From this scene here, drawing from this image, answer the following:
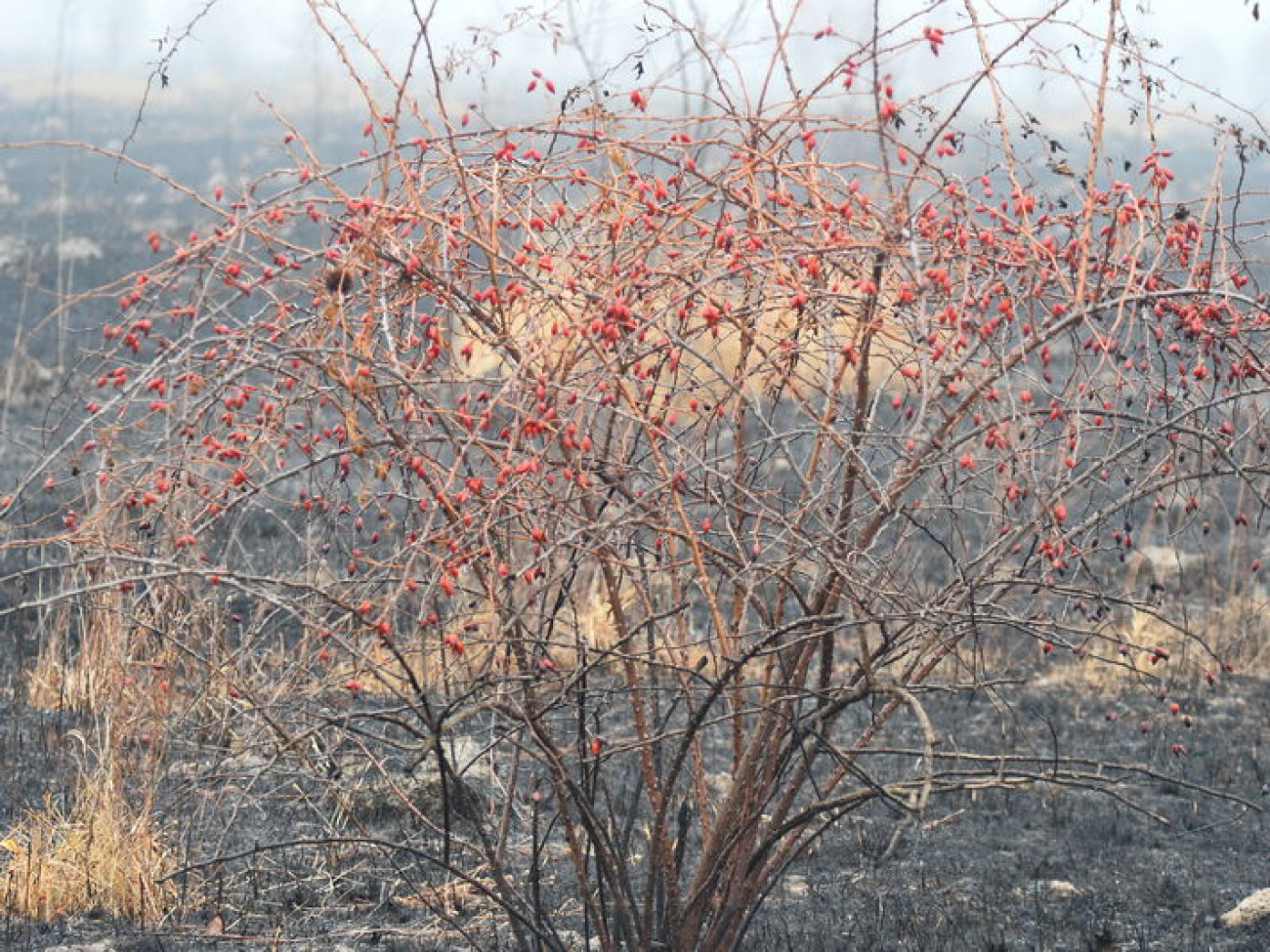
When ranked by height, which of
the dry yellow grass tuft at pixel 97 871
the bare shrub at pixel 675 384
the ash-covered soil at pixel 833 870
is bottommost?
the ash-covered soil at pixel 833 870

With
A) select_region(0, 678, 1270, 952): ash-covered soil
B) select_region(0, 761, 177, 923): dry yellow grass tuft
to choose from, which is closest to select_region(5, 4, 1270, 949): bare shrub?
select_region(0, 678, 1270, 952): ash-covered soil

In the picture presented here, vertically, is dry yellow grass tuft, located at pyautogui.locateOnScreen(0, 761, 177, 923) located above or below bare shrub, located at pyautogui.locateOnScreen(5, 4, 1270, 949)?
below

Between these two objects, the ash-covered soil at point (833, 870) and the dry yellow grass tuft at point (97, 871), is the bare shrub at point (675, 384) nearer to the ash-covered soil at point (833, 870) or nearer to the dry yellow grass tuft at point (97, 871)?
the ash-covered soil at point (833, 870)

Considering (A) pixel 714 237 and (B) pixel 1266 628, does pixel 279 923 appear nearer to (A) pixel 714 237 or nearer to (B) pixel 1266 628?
(A) pixel 714 237

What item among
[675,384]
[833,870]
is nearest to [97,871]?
[833,870]

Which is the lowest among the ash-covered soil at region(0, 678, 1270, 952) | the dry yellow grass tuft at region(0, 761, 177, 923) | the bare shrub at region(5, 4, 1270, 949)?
the ash-covered soil at region(0, 678, 1270, 952)

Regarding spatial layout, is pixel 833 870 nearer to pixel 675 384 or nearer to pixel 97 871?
pixel 97 871

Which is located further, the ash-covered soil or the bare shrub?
the ash-covered soil

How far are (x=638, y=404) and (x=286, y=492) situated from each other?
1165 centimetres

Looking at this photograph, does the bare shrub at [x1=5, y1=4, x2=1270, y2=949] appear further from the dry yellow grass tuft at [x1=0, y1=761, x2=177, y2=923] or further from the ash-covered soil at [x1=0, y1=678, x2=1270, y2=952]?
the dry yellow grass tuft at [x1=0, y1=761, x2=177, y2=923]

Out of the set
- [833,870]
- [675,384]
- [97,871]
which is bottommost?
[833,870]

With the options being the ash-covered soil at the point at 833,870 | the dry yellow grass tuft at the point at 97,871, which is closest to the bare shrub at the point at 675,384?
the ash-covered soil at the point at 833,870

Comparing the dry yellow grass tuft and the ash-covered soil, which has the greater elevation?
the dry yellow grass tuft

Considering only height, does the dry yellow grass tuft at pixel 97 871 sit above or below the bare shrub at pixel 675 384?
below
